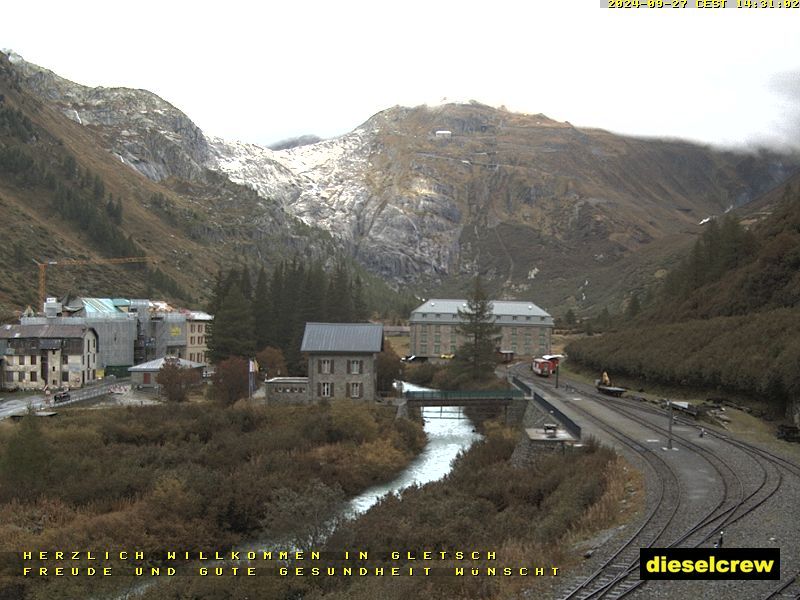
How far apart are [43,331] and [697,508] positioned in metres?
73.2

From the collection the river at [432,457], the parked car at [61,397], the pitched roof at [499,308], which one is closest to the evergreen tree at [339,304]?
the river at [432,457]

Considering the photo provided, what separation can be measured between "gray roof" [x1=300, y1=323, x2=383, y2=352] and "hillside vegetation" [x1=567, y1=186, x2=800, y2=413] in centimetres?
2878

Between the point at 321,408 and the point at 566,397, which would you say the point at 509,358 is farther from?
the point at 321,408

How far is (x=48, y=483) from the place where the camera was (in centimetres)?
3881

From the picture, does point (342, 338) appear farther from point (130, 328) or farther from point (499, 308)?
point (499, 308)

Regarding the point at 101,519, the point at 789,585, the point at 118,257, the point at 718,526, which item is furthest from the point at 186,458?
the point at 118,257

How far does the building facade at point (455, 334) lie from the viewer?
12181 cm

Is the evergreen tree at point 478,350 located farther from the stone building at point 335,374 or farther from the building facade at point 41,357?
the building facade at point 41,357

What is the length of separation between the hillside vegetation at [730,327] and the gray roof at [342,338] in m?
28.8

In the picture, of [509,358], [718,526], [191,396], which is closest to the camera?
[718,526]

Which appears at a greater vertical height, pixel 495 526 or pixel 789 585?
pixel 789 585

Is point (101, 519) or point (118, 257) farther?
point (118, 257)

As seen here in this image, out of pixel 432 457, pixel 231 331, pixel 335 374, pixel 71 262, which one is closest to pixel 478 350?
pixel 335 374

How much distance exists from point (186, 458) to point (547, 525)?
2911 cm
